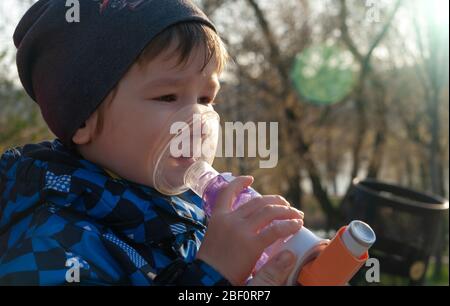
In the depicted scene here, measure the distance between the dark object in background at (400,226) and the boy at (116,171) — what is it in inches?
77.4

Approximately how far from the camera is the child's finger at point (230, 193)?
1085 millimetres

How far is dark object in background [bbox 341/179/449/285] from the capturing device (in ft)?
10.0

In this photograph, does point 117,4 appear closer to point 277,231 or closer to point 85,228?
point 85,228

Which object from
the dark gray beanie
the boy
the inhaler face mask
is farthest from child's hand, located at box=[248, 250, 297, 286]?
the dark gray beanie

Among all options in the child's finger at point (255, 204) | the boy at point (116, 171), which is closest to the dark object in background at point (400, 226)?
the boy at point (116, 171)

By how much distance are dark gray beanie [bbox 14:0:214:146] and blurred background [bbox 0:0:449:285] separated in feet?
7.09

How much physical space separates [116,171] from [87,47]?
0.98 ft

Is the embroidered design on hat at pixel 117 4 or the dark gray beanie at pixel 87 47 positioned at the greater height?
the embroidered design on hat at pixel 117 4

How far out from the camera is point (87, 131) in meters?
1.30

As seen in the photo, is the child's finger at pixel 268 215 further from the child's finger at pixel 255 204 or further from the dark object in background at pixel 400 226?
the dark object in background at pixel 400 226

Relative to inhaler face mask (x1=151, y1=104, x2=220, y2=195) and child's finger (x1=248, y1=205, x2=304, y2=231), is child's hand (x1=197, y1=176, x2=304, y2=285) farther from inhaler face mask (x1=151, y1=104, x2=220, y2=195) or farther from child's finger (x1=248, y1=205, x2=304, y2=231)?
inhaler face mask (x1=151, y1=104, x2=220, y2=195)

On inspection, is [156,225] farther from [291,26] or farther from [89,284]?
[291,26]

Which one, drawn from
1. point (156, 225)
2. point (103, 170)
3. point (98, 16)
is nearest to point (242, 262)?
point (156, 225)

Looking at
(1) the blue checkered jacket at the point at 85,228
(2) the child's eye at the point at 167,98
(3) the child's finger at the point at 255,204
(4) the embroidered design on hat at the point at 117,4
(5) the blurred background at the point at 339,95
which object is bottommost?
(5) the blurred background at the point at 339,95
